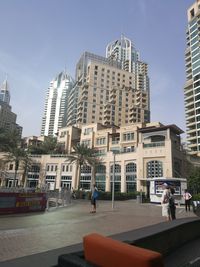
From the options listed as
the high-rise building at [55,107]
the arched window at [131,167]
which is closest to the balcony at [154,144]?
the arched window at [131,167]

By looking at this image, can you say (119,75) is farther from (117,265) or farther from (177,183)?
(117,265)

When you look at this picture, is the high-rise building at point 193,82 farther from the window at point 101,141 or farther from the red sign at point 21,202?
the red sign at point 21,202

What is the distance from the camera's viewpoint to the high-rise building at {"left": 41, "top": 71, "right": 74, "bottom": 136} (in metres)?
153

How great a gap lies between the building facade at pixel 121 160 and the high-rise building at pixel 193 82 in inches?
839

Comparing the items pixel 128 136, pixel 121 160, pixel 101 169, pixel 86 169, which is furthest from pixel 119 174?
pixel 128 136

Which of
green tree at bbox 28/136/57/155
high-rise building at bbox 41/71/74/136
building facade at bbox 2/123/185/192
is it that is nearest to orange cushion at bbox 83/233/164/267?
building facade at bbox 2/123/185/192

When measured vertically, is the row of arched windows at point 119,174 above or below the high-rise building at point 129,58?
below

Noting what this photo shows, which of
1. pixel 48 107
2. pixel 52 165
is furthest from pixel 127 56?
pixel 52 165

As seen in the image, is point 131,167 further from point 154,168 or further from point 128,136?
point 128,136

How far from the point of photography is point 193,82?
84312 mm

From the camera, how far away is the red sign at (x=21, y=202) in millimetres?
14145

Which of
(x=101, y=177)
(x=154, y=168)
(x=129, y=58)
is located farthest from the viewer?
(x=129, y=58)

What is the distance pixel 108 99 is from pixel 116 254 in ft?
370

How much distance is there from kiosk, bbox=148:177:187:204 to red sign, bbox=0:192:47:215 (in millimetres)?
16694
